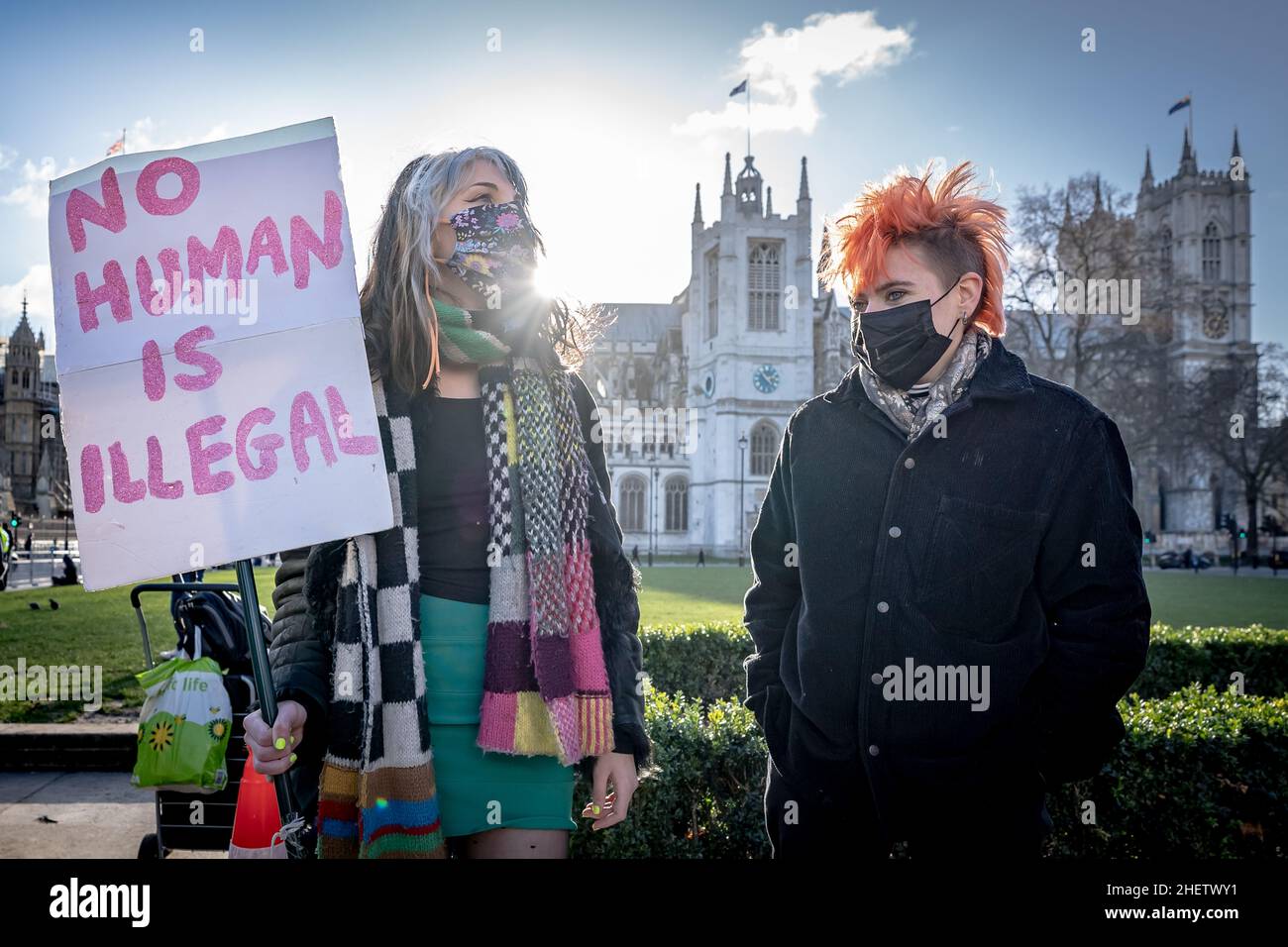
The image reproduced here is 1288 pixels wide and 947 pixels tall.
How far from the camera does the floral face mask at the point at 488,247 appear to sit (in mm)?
1964

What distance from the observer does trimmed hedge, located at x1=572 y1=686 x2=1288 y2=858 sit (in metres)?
3.39

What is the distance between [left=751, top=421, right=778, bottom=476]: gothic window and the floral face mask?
4898 centimetres

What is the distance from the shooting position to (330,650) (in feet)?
6.18

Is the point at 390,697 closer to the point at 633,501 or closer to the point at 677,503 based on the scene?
the point at 633,501

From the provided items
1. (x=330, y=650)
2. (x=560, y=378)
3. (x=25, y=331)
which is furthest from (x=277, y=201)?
(x=25, y=331)

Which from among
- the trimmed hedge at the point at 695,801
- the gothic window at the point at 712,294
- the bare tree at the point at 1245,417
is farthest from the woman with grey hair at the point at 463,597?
the gothic window at the point at 712,294

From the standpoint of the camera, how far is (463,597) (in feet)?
6.23

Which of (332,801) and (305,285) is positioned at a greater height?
(305,285)

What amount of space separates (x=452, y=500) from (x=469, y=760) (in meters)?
0.56

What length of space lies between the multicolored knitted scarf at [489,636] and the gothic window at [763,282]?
5036 cm

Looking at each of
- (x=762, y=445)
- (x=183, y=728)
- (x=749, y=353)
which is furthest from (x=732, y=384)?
(x=183, y=728)

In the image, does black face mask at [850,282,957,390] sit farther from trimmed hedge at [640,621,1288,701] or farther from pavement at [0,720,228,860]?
trimmed hedge at [640,621,1288,701]
